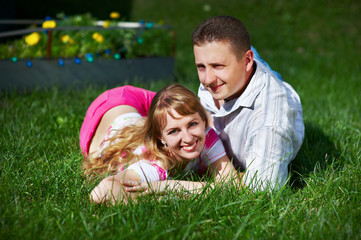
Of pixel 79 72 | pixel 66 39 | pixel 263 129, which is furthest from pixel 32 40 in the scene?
pixel 263 129

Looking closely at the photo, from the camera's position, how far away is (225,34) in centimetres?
259

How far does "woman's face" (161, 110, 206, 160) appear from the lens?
262 cm

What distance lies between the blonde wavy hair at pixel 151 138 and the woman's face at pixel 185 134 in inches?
1.4

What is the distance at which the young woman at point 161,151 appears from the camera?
8.14 feet

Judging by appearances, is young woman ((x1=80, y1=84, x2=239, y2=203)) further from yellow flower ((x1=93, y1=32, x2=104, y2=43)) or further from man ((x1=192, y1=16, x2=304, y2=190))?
yellow flower ((x1=93, y1=32, x2=104, y2=43))

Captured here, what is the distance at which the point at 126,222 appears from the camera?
2141 millimetres

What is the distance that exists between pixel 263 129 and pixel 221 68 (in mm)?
501

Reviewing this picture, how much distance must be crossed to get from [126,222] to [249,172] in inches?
35.6

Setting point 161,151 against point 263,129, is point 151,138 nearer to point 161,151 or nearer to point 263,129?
point 161,151

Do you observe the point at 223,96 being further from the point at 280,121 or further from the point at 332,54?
the point at 332,54

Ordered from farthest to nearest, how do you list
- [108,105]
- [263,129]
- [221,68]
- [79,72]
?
1. [79,72]
2. [108,105]
3. [221,68]
4. [263,129]

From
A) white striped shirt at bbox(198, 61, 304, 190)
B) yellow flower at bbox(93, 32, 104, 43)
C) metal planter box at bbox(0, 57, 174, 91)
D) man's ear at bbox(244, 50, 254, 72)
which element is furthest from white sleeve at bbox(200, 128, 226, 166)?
yellow flower at bbox(93, 32, 104, 43)

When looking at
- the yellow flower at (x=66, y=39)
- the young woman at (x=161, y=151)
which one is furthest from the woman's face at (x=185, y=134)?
the yellow flower at (x=66, y=39)

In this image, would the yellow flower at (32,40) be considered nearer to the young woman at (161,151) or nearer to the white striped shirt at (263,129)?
the young woman at (161,151)
